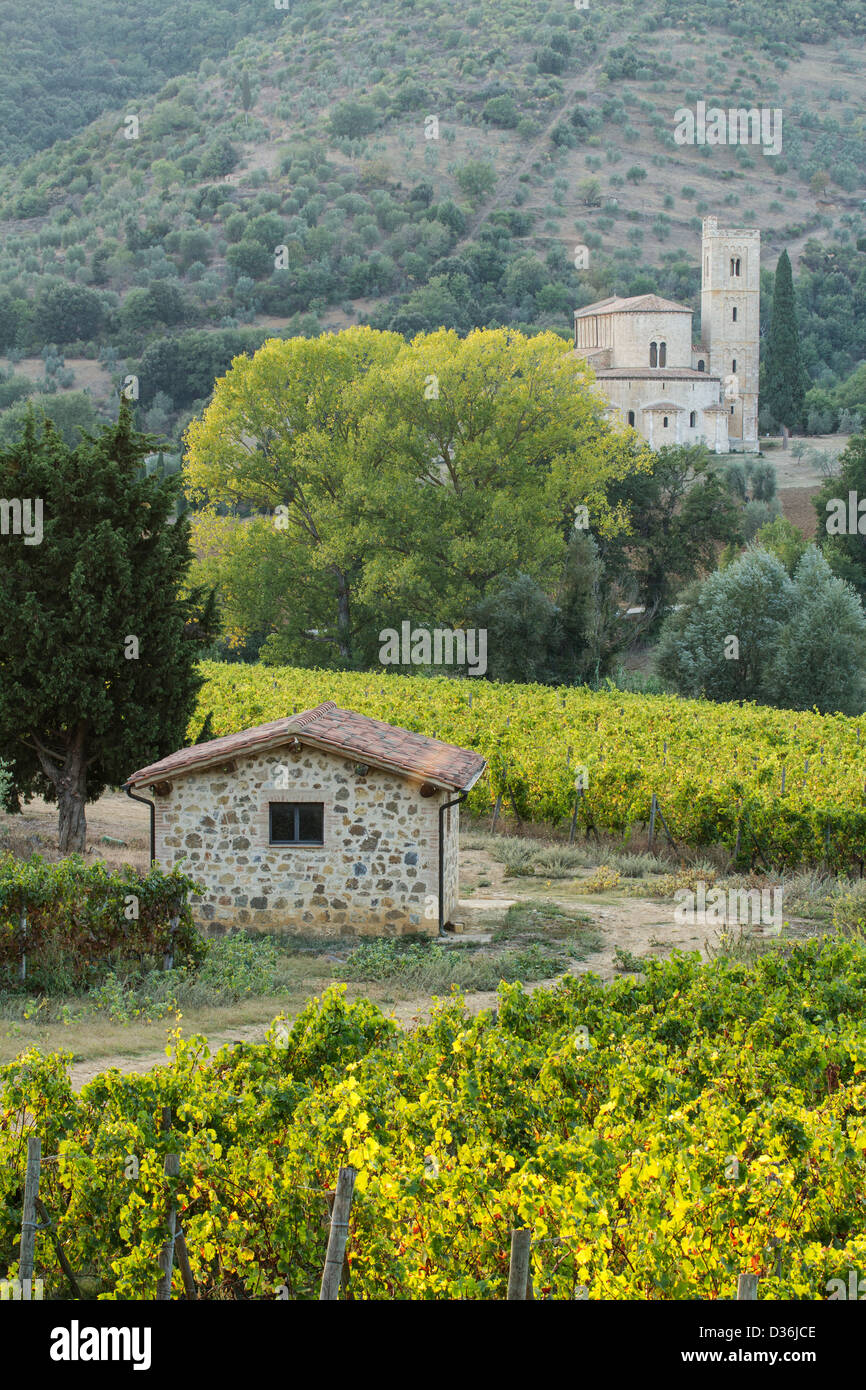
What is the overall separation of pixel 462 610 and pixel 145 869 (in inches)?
1094

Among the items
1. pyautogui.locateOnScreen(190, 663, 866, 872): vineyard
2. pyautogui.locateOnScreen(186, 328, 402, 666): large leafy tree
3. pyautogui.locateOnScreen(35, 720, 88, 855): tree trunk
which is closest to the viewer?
pyautogui.locateOnScreen(35, 720, 88, 855): tree trunk

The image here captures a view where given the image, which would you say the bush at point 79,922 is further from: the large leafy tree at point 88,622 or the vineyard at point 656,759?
the vineyard at point 656,759

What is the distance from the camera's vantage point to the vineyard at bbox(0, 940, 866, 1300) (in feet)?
23.5

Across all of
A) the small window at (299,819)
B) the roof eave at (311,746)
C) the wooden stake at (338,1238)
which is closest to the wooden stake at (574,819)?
the roof eave at (311,746)

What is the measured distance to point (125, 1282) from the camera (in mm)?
7324

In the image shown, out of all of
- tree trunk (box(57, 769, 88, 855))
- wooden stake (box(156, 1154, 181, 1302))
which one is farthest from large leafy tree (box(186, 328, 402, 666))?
wooden stake (box(156, 1154, 181, 1302))

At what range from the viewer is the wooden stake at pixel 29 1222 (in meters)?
7.02

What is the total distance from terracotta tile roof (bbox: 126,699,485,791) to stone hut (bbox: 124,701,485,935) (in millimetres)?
40

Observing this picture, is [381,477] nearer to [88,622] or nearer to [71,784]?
[71,784]

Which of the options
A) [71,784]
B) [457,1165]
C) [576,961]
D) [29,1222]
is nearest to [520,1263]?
[457,1165]

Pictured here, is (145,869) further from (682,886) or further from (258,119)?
(258,119)

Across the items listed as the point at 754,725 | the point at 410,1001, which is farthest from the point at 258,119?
the point at 410,1001

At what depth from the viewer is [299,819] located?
1783cm

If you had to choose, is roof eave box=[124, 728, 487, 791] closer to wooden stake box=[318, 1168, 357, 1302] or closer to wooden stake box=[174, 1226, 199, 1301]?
wooden stake box=[174, 1226, 199, 1301]
